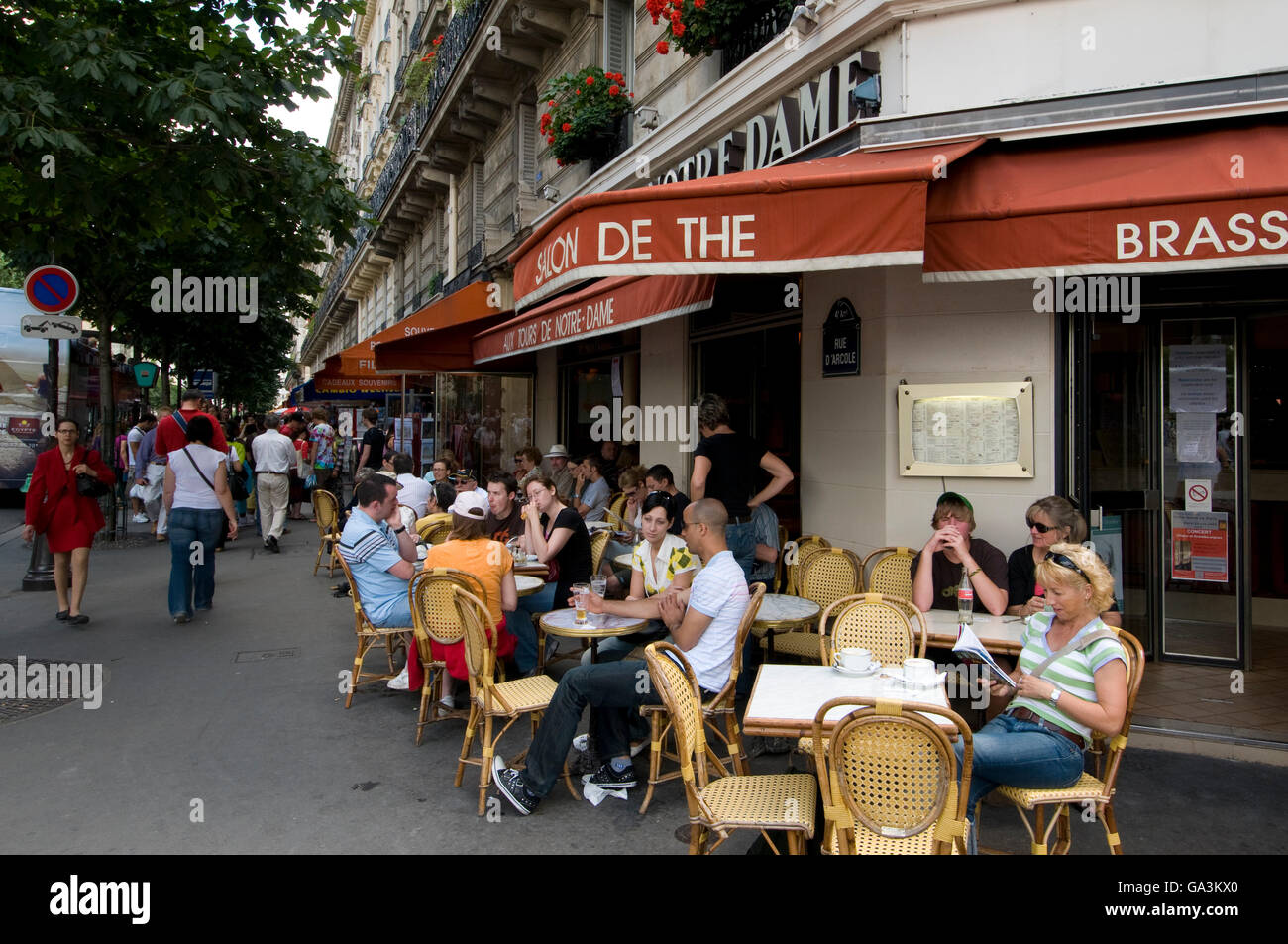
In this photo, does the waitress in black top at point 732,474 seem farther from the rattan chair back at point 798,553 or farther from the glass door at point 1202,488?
the glass door at point 1202,488

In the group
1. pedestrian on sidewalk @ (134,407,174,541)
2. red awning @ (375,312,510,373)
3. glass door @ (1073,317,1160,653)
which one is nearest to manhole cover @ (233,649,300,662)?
red awning @ (375,312,510,373)

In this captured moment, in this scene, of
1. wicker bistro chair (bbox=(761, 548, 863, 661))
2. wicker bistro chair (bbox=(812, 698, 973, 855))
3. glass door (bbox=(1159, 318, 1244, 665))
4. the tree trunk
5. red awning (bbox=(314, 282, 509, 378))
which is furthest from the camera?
the tree trunk

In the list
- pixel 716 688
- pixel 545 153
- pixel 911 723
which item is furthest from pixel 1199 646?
pixel 545 153

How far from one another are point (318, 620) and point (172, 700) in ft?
7.92

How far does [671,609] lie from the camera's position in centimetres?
437

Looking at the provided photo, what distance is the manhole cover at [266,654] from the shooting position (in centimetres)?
680

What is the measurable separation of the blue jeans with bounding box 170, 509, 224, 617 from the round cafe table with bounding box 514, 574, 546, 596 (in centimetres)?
366

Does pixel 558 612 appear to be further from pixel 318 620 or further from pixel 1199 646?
pixel 1199 646

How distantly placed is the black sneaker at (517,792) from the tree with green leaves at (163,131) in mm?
5525

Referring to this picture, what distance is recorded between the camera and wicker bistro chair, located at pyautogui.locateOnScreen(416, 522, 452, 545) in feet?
23.8

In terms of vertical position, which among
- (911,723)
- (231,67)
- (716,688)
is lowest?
(716,688)

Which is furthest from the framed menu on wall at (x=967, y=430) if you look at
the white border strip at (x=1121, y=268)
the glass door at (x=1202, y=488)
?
the glass door at (x=1202, y=488)

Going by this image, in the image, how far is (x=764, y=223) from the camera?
459cm

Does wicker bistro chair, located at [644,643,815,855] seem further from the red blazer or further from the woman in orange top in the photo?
the red blazer
